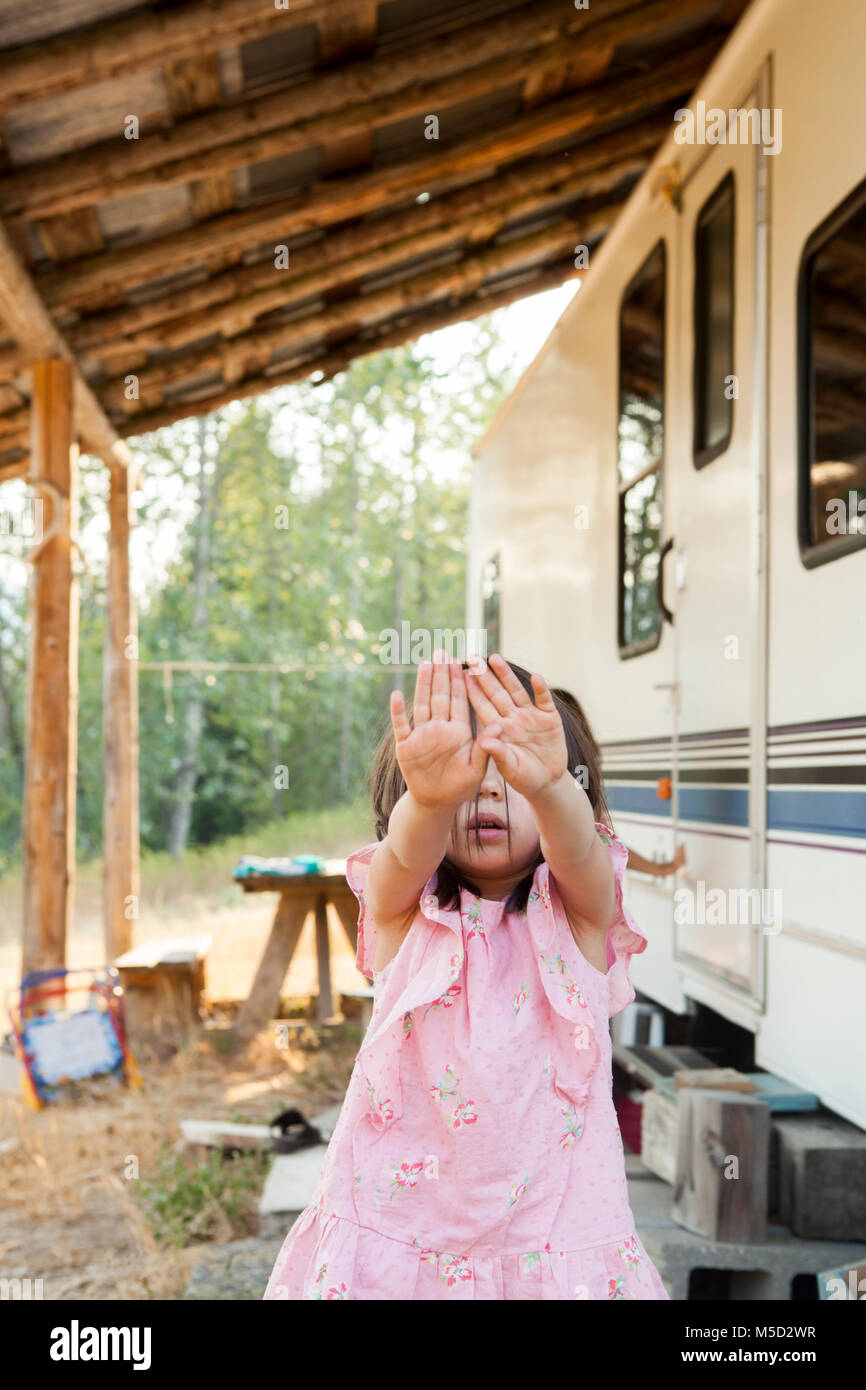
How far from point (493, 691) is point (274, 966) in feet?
18.7

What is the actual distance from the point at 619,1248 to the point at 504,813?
60cm

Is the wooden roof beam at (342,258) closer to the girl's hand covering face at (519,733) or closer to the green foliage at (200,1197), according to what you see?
the green foliage at (200,1197)

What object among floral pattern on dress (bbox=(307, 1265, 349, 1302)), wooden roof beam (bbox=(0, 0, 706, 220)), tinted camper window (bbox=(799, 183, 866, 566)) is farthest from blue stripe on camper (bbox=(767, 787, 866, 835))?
wooden roof beam (bbox=(0, 0, 706, 220))

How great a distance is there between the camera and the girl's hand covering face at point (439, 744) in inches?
62.6

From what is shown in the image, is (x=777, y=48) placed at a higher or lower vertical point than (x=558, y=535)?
higher

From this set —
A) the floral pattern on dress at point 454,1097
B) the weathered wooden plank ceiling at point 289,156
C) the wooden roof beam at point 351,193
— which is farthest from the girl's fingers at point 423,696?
the wooden roof beam at point 351,193

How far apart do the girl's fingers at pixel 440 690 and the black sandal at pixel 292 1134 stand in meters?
3.55

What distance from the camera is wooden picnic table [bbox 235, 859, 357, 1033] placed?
6.93m

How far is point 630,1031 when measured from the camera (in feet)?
15.6

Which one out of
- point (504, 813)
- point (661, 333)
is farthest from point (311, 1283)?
point (661, 333)

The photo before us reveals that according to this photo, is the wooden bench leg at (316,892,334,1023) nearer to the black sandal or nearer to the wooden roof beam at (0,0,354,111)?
the black sandal

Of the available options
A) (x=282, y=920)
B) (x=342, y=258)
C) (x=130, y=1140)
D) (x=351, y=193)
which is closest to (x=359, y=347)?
(x=342, y=258)

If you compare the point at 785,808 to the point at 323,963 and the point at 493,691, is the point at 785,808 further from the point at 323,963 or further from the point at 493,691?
the point at 323,963

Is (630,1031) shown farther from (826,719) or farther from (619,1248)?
(619,1248)
